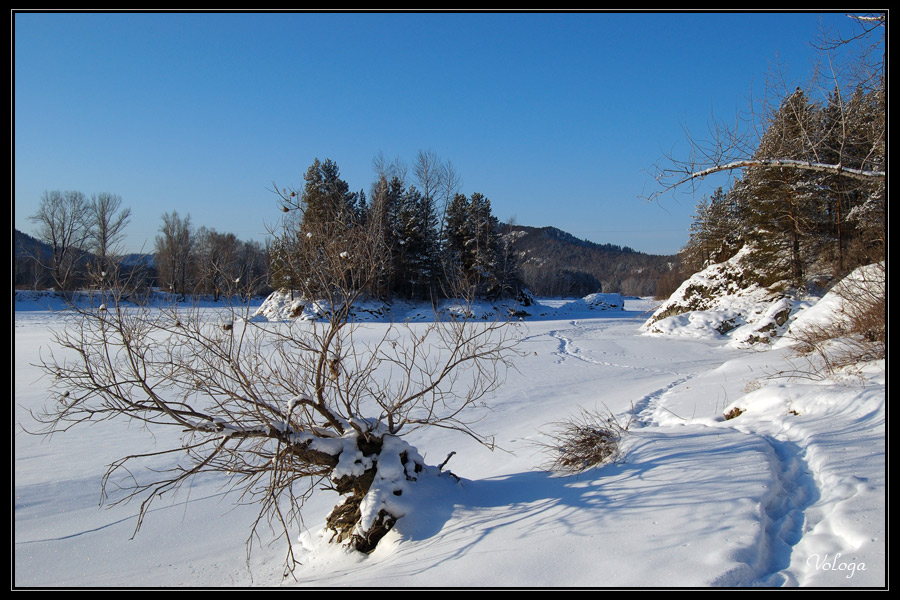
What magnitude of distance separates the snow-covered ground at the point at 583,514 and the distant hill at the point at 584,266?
210 ft

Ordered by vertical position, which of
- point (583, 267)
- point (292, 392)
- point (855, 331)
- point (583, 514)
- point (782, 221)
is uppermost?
point (583, 267)

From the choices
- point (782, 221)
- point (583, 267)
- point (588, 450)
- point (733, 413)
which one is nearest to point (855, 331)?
point (733, 413)

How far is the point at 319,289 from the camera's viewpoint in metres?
5.41

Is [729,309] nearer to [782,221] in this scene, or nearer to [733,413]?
[782,221]

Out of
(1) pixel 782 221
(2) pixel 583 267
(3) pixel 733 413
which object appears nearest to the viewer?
(3) pixel 733 413

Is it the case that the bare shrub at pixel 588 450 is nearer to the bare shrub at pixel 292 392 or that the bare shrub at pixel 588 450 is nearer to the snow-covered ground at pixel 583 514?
the snow-covered ground at pixel 583 514

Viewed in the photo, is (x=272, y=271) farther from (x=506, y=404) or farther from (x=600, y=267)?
(x=600, y=267)

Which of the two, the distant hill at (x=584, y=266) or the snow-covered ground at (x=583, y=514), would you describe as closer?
the snow-covered ground at (x=583, y=514)

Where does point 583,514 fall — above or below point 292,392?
below

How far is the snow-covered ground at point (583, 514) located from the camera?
306cm

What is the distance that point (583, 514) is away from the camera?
3.93 m

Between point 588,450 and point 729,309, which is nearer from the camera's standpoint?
point 588,450

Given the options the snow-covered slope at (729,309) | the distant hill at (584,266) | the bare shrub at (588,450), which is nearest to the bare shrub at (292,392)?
the bare shrub at (588,450)

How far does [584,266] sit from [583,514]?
14776 centimetres
